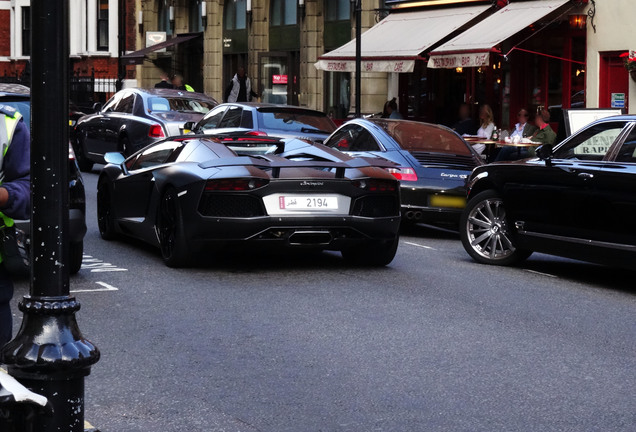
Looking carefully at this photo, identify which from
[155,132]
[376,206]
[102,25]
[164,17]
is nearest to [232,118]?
[155,132]

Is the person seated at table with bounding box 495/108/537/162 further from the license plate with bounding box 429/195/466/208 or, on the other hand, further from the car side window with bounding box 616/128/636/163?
the car side window with bounding box 616/128/636/163

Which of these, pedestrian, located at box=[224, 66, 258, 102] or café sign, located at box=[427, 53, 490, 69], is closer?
café sign, located at box=[427, 53, 490, 69]

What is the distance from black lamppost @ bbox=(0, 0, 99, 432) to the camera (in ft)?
14.0

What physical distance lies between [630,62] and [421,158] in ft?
28.5

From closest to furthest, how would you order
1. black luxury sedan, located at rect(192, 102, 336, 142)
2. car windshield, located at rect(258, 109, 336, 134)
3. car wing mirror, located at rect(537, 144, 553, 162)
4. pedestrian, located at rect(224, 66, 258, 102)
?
1. car wing mirror, located at rect(537, 144, 553, 162)
2. black luxury sedan, located at rect(192, 102, 336, 142)
3. car windshield, located at rect(258, 109, 336, 134)
4. pedestrian, located at rect(224, 66, 258, 102)

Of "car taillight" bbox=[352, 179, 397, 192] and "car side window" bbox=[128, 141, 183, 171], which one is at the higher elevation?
"car side window" bbox=[128, 141, 183, 171]

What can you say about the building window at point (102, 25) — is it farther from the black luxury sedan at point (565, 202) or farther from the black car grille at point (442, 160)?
the black luxury sedan at point (565, 202)

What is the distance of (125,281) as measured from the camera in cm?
1013

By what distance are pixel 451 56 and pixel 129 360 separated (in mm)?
17287

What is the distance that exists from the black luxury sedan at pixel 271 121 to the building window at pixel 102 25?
3325cm

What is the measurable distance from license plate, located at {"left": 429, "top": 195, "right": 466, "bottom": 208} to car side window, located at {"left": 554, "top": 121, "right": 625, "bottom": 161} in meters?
3.11

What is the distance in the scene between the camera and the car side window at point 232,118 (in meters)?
19.4

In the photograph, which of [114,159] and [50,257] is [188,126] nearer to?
[114,159]

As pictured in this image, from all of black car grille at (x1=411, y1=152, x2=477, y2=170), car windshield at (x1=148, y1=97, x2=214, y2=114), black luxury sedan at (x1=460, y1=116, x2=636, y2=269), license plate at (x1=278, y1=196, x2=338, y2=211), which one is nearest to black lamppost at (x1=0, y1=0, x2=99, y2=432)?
license plate at (x1=278, y1=196, x2=338, y2=211)
